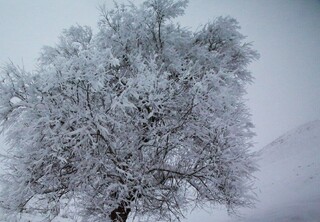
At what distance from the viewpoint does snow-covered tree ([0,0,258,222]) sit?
4.73 m

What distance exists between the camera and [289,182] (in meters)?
19.2

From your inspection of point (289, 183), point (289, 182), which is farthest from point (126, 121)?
point (289, 182)

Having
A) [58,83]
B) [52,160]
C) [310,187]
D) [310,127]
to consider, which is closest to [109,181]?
[52,160]

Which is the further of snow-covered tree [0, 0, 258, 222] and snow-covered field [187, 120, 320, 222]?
snow-covered field [187, 120, 320, 222]

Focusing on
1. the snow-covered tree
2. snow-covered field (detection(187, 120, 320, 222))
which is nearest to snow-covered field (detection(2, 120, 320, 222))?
snow-covered field (detection(187, 120, 320, 222))

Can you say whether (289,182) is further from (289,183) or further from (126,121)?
(126,121)

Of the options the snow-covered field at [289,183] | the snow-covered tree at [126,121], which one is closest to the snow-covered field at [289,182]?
the snow-covered field at [289,183]

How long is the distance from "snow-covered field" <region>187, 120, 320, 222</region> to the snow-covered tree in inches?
162

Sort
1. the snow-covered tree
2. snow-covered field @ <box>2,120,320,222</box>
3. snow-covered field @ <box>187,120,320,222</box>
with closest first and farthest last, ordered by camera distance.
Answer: the snow-covered tree, snow-covered field @ <box>2,120,320,222</box>, snow-covered field @ <box>187,120,320,222</box>

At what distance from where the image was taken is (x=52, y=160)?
209 inches

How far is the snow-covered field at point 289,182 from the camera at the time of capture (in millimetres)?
10435

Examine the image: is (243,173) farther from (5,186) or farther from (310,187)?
(310,187)

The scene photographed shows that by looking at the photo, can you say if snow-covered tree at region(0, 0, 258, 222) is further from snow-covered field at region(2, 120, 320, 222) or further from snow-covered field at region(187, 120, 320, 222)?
snow-covered field at region(187, 120, 320, 222)

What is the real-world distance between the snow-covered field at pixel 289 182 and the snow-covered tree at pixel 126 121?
4.11 m
